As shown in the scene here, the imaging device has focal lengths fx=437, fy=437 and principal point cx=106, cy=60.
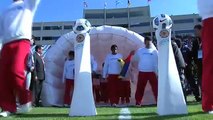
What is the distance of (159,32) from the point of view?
7859 millimetres

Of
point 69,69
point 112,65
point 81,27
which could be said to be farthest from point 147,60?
point 81,27

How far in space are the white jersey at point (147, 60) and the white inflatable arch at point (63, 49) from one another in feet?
6.64

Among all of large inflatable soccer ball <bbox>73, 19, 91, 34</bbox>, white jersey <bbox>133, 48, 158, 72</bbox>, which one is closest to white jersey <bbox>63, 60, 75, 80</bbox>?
white jersey <bbox>133, 48, 158, 72</bbox>

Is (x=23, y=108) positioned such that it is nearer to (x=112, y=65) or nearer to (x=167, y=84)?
Answer: (x=167, y=84)

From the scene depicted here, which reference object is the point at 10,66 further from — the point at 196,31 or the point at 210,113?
the point at 196,31

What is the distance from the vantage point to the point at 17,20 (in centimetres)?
731

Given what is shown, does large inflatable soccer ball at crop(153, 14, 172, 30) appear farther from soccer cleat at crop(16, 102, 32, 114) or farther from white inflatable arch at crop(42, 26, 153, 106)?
white inflatable arch at crop(42, 26, 153, 106)

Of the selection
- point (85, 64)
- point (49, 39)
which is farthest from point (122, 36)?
point (49, 39)

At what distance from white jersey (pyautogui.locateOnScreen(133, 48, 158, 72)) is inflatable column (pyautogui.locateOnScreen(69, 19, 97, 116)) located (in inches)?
132

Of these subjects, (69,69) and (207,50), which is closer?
(207,50)

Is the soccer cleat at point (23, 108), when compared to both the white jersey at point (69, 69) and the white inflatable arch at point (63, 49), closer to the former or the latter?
the white jersey at point (69, 69)

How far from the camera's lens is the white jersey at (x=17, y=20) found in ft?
23.8

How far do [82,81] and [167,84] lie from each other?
60.8 inches

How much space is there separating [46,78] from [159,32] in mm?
6873
